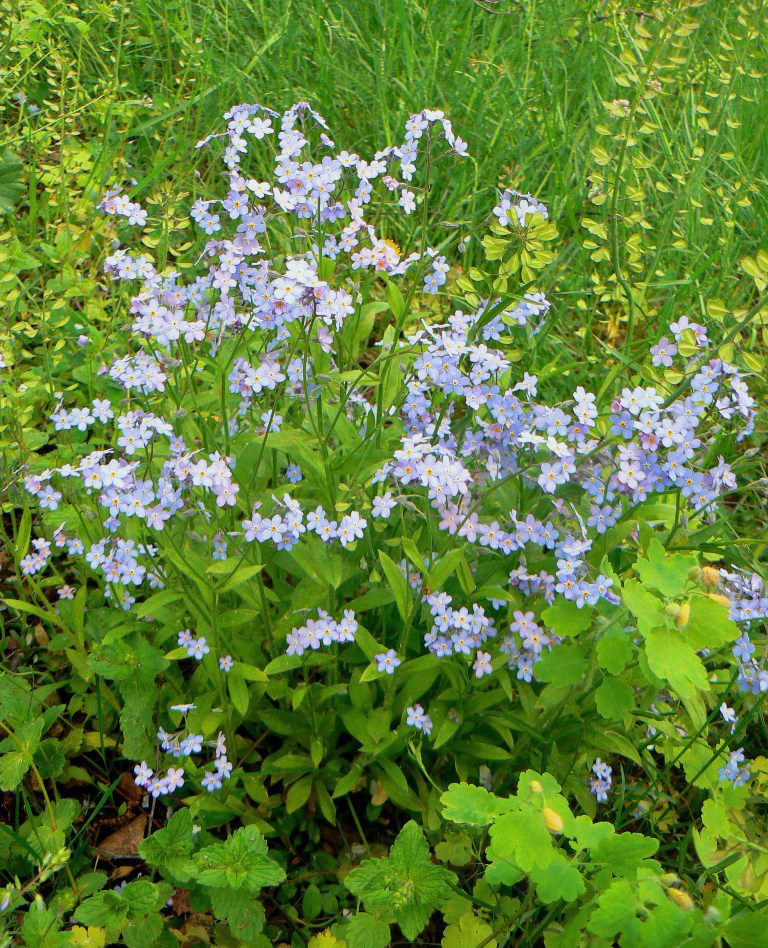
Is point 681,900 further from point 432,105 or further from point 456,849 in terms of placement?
point 432,105

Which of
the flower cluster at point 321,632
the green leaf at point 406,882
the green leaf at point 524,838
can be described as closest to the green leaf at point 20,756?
the flower cluster at point 321,632

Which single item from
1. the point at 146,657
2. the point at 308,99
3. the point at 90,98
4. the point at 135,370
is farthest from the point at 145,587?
the point at 90,98

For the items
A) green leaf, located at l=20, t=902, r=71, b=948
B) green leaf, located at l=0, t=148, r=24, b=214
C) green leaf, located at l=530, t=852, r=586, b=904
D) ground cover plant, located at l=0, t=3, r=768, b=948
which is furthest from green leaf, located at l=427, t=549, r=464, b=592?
green leaf, located at l=0, t=148, r=24, b=214

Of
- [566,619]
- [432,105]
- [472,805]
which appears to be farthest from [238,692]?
[432,105]

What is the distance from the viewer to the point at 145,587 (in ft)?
8.49

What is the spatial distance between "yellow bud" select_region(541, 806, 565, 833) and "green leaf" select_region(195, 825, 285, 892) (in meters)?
0.70

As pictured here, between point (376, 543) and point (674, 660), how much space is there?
91cm

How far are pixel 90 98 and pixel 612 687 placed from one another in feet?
12.7

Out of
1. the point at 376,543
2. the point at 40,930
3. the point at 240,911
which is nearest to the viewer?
the point at 40,930

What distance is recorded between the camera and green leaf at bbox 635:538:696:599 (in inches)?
63.7

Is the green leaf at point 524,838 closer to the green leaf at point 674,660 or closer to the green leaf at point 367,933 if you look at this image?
the green leaf at point 674,660

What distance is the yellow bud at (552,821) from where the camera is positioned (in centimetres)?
152

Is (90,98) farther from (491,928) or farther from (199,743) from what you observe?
(491,928)

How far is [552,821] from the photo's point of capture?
4.98 feet
